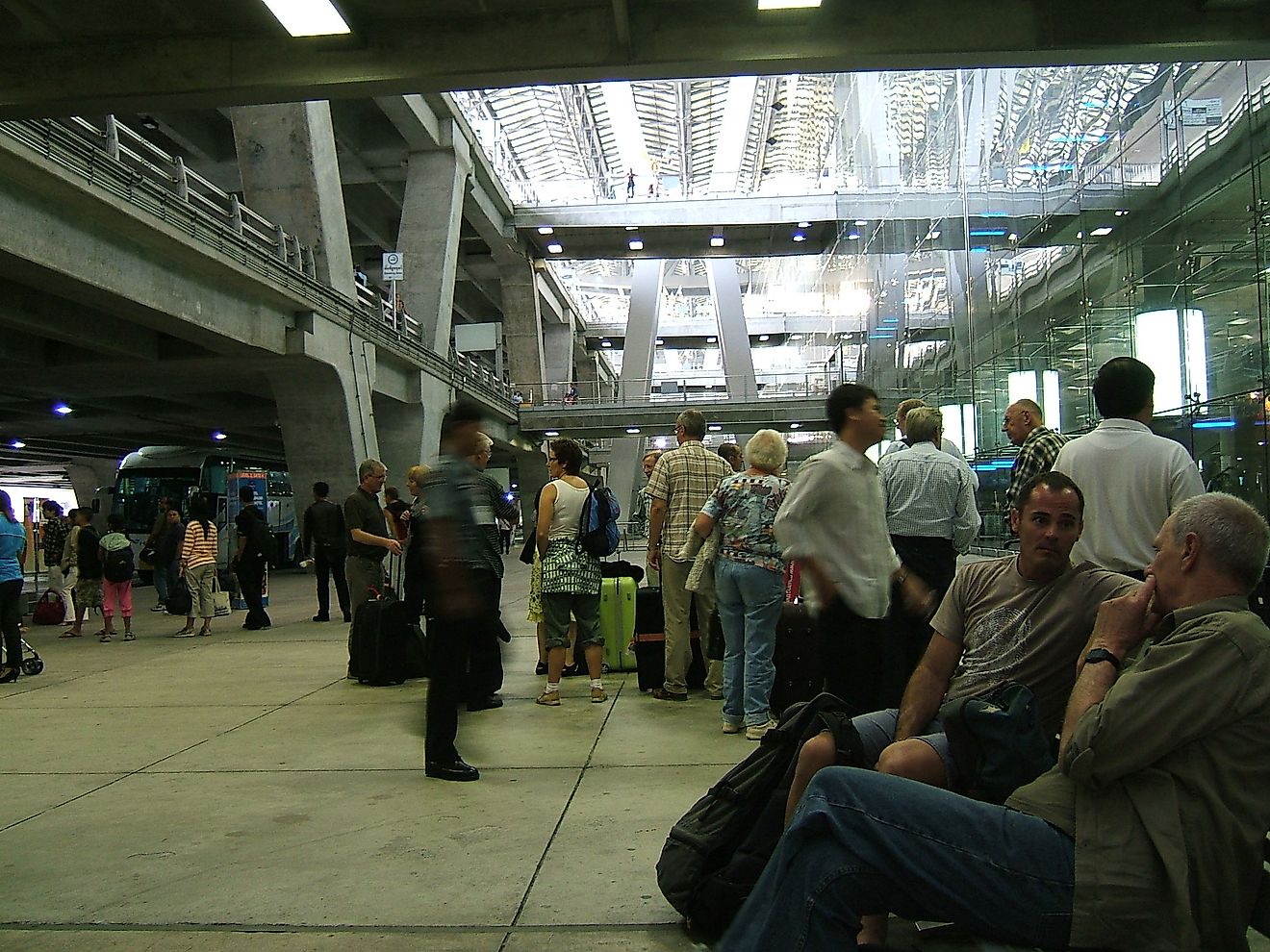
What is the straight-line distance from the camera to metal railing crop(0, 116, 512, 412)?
10.4 meters

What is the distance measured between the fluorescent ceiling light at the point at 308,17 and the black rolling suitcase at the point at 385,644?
449cm

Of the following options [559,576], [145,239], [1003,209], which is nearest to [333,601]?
[145,239]

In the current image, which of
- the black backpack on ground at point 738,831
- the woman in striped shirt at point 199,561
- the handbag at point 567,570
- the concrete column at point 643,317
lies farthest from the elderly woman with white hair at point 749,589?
the concrete column at point 643,317

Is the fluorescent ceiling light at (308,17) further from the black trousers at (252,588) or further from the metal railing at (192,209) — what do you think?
the black trousers at (252,588)

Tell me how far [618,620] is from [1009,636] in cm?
569

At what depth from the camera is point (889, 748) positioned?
2801mm

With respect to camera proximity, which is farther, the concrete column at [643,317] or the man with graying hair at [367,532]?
the concrete column at [643,317]

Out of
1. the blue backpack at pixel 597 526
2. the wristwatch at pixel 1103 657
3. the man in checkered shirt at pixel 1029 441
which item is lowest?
the wristwatch at pixel 1103 657

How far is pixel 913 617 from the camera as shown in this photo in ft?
15.4

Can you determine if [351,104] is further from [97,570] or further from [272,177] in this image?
[97,570]

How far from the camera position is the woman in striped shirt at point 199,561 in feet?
39.3

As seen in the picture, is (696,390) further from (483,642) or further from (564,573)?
(483,642)

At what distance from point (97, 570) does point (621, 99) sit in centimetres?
3040

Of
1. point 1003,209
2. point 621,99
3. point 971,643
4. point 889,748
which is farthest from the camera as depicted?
point 621,99
